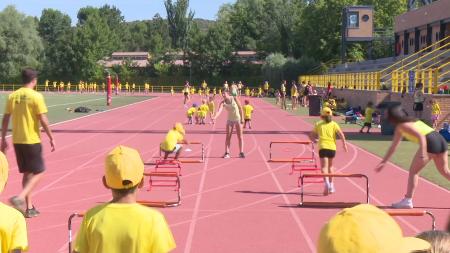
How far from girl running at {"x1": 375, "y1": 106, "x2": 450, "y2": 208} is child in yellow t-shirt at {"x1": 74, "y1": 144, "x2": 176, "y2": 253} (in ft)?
21.7

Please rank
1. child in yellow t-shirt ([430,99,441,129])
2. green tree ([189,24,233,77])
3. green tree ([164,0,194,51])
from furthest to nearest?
green tree ([164,0,194,51]), green tree ([189,24,233,77]), child in yellow t-shirt ([430,99,441,129])

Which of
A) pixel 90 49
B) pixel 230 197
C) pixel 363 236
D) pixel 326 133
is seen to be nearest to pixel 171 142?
pixel 230 197

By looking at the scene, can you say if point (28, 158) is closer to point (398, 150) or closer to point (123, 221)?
point (123, 221)

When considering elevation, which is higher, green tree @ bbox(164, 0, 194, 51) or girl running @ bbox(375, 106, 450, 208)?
green tree @ bbox(164, 0, 194, 51)

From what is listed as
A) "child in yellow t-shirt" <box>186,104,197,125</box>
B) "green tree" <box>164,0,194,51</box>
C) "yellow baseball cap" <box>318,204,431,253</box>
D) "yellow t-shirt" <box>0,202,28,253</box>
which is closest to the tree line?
"green tree" <box>164,0,194,51</box>

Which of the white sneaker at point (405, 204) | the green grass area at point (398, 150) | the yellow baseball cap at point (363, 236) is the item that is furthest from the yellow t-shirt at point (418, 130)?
the yellow baseball cap at point (363, 236)

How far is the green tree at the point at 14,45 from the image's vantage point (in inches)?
3642

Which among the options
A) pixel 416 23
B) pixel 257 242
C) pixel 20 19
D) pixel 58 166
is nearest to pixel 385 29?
pixel 416 23

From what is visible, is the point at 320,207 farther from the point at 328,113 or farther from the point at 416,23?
the point at 416,23

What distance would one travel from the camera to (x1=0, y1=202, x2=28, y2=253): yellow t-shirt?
401 centimetres

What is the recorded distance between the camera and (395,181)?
13898 millimetres

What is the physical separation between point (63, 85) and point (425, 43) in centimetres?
5419

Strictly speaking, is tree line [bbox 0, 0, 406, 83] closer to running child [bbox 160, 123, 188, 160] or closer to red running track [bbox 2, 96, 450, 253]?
red running track [bbox 2, 96, 450, 253]

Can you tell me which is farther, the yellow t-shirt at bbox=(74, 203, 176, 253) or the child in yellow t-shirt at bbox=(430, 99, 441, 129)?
the child in yellow t-shirt at bbox=(430, 99, 441, 129)
